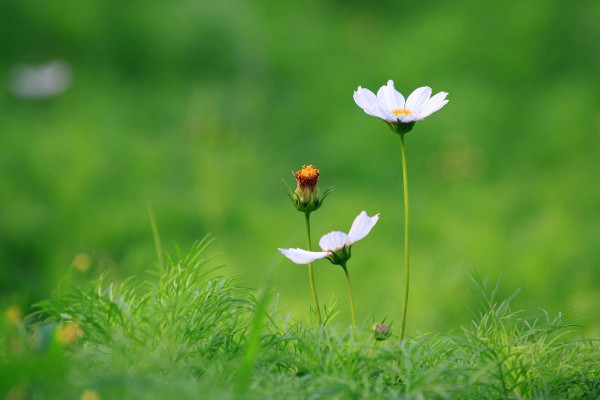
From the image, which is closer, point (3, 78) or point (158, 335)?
point (158, 335)

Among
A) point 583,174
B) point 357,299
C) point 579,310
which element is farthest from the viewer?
point 583,174

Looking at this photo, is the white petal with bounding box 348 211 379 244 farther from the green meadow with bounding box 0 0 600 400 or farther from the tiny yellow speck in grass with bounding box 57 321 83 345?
the green meadow with bounding box 0 0 600 400

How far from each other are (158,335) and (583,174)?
6.53ft

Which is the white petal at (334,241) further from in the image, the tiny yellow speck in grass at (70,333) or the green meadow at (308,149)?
the green meadow at (308,149)

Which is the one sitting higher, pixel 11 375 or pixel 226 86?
pixel 226 86

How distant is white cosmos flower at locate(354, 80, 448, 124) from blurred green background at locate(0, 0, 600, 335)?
3.09 feet

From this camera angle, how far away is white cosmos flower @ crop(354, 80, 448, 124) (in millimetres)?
796

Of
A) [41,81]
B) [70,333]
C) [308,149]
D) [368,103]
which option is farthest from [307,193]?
[41,81]

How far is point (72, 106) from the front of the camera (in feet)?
9.57

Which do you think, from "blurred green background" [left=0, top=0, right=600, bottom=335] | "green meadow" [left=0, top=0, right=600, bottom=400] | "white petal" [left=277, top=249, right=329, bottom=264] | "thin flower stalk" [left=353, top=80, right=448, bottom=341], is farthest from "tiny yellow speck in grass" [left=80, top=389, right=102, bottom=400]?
"blurred green background" [left=0, top=0, right=600, bottom=335]

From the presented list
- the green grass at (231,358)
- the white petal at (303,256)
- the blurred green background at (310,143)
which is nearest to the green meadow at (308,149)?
the blurred green background at (310,143)

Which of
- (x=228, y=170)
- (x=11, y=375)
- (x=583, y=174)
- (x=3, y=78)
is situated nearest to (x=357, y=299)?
(x=228, y=170)

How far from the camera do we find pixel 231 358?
2.41 feet

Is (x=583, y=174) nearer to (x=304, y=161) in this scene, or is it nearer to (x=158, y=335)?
(x=304, y=161)
